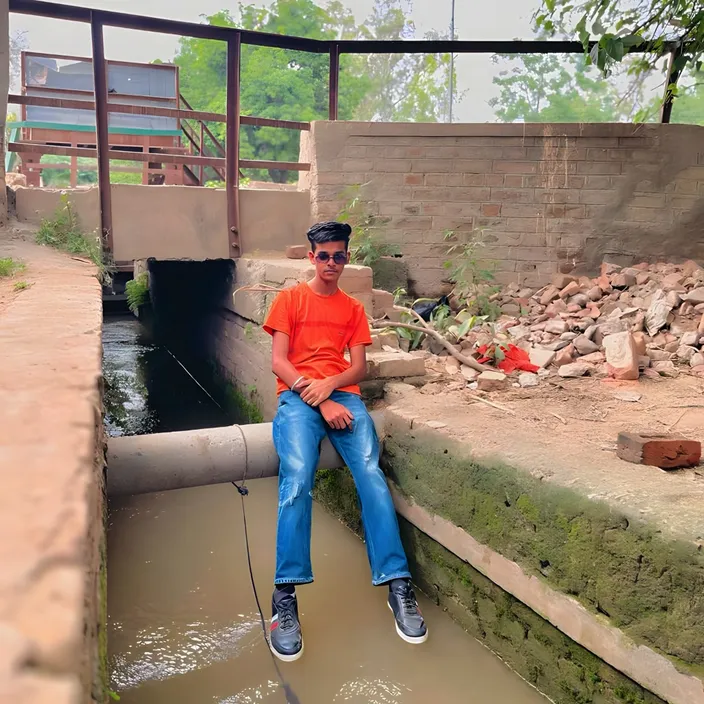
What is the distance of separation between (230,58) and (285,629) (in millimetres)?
5624

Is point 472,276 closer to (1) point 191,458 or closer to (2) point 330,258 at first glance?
(2) point 330,258

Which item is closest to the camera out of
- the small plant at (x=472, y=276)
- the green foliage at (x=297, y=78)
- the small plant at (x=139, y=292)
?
the small plant at (x=472, y=276)

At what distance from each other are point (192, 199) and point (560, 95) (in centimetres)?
2398

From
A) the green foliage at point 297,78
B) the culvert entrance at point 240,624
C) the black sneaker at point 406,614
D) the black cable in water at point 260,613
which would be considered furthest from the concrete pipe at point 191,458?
the green foliage at point 297,78

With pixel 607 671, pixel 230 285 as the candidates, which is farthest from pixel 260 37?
pixel 607 671

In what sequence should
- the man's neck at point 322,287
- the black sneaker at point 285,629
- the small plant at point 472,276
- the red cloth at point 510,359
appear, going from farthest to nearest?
the small plant at point 472,276 → the red cloth at point 510,359 → the man's neck at point 322,287 → the black sneaker at point 285,629

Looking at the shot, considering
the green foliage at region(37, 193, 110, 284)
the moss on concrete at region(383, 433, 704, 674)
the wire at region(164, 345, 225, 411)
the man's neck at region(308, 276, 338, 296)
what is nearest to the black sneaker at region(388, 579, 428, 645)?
the moss on concrete at region(383, 433, 704, 674)

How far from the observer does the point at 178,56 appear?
24.5 m

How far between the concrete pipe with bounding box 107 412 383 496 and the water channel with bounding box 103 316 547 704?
65 centimetres

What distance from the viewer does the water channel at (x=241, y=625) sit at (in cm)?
273

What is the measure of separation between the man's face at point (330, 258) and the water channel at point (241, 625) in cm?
168

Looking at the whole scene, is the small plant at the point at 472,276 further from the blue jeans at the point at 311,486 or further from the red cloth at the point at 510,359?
the blue jeans at the point at 311,486

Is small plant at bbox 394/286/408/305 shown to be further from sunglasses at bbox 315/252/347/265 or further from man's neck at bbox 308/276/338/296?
sunglasses at bbox 315/252/347/265

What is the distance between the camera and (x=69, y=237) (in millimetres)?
5977
